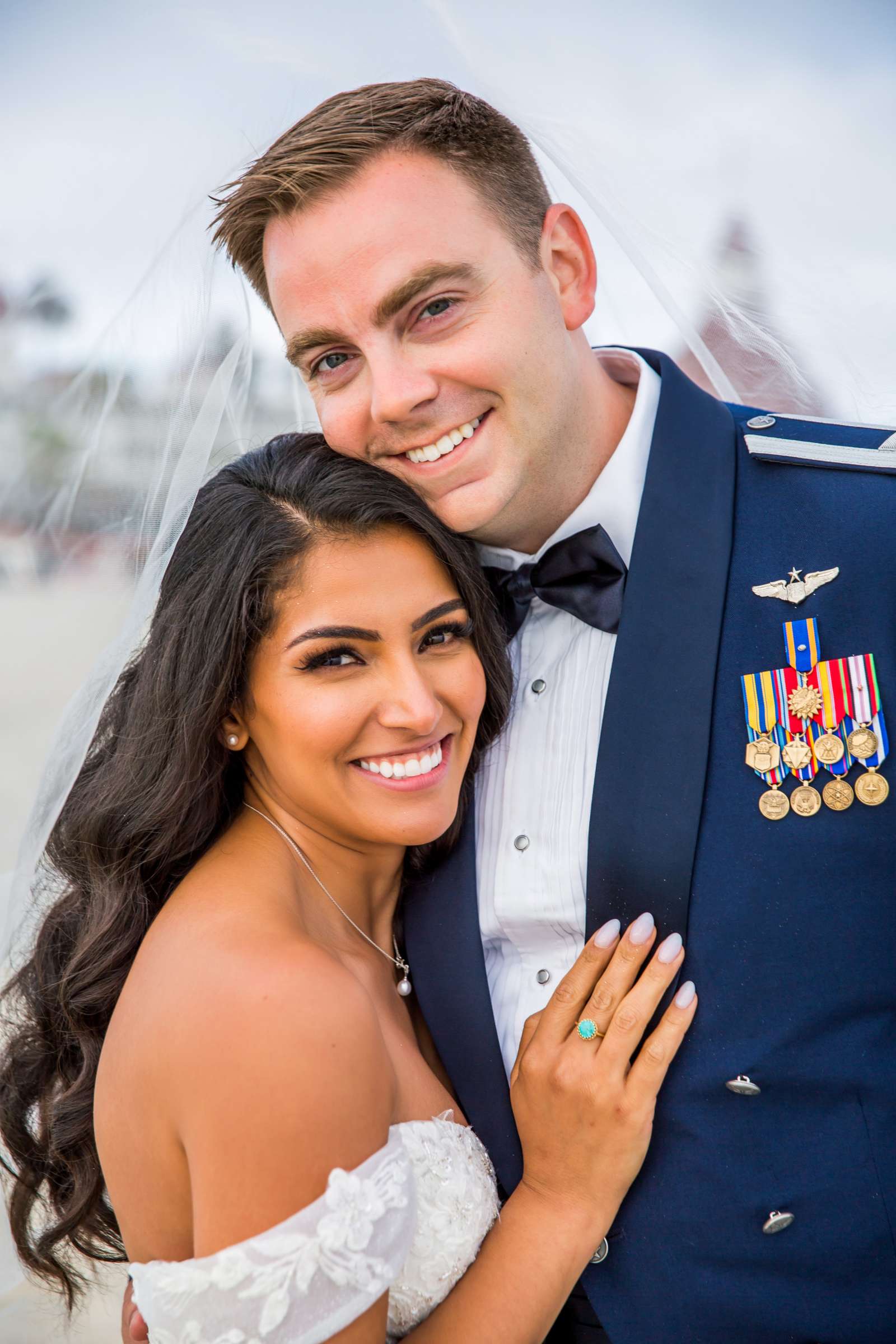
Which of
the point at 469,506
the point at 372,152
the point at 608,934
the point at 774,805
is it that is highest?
the point at 372,152

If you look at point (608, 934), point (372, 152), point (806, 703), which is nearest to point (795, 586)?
point (806, 703)

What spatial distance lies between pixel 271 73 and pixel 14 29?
0.43 m

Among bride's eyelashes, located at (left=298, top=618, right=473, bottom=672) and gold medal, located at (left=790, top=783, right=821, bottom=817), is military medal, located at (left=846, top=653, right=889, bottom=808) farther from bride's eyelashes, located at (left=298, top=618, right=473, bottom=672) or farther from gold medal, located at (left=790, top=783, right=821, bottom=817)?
bride's eyelashes, located at (left=298, top=618, right=473, bottom=672)

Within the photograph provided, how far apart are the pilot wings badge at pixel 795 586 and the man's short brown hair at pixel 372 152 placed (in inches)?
34.2

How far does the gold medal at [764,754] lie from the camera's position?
2.02 meters

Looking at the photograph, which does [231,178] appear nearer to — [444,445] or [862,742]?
[444,445]

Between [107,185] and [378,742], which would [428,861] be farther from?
[107,185]

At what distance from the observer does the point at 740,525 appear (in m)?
2.17

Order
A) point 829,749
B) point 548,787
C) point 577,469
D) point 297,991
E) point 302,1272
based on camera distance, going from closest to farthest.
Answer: point 302,1272
point 297,991
point 829,749
point 548,787
point 577,469

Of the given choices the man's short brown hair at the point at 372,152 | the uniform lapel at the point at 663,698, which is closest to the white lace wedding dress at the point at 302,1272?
the uniform lapel at the point at 663,698

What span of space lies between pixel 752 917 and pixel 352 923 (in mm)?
889

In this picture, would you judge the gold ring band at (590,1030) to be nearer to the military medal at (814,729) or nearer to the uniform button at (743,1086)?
the uniform button at (743,1086)

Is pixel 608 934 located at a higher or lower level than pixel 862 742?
lower

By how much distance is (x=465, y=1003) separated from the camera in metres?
2.31
